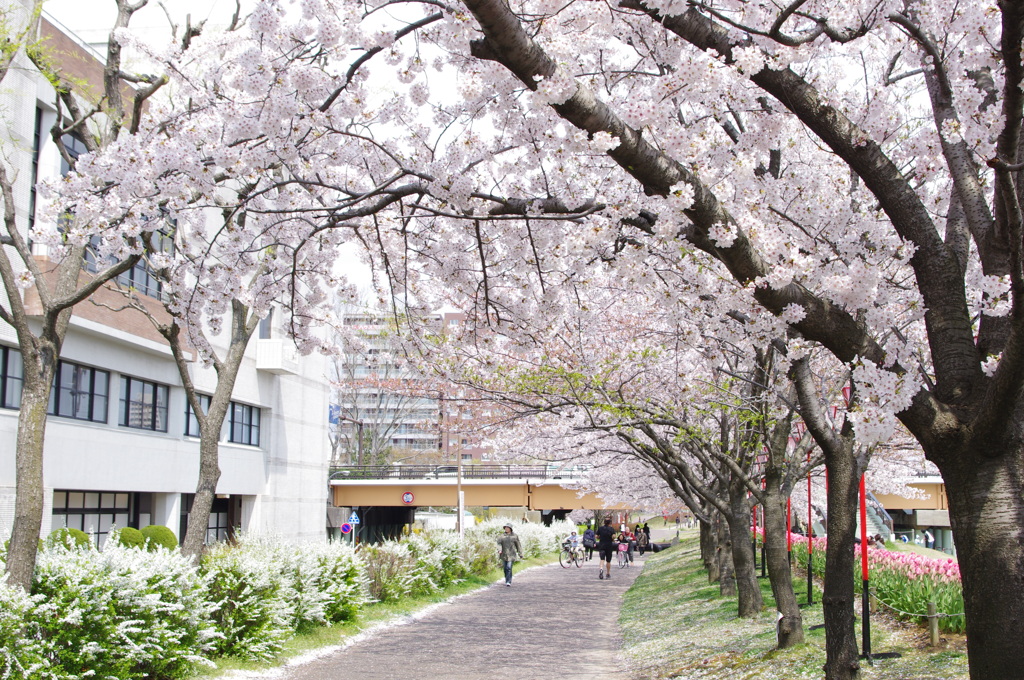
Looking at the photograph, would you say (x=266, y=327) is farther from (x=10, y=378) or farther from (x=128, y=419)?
(x=10, y=378)

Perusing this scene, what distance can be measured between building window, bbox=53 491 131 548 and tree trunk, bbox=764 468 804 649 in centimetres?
1533

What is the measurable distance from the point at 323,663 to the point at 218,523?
19.9 metres

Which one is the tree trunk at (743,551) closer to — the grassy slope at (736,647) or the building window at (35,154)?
the grassy slope at (736,647)

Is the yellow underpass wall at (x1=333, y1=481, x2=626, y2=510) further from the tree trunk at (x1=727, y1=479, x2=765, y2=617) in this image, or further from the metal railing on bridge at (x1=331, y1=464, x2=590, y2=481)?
the tree trunk at (x1=727, y1=479, x2=765, y2=617)

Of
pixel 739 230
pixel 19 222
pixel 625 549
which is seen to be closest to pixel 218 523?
Answer: pixel 19 222

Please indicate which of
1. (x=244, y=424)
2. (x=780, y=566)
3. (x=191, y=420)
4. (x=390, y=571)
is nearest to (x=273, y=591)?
(x=390, y=571)

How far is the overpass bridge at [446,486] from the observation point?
1753 inches

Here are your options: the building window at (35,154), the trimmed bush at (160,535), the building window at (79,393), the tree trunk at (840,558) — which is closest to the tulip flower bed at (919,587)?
the tree trunk at (840,558)

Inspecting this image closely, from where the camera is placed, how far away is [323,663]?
11.2m

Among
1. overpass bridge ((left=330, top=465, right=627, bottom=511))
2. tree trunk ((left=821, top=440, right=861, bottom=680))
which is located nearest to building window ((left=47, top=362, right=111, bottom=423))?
tree trunk ((left=821, top=440, right=861, bottom=680))

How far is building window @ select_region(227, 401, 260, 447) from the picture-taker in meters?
29.4

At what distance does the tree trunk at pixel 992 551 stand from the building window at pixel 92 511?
1904cm

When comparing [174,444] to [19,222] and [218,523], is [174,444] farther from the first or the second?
[19,222]

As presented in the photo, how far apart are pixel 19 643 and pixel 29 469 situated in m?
1.87
